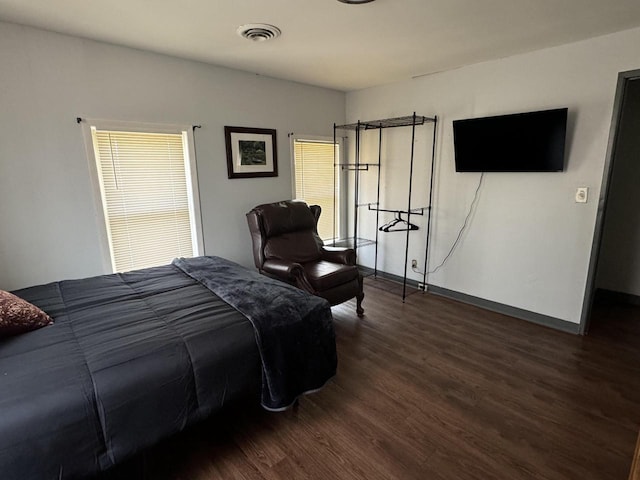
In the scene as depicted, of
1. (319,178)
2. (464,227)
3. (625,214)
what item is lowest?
(464,227)

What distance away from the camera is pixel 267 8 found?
2043 millimetres

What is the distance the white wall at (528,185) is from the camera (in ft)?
8.61

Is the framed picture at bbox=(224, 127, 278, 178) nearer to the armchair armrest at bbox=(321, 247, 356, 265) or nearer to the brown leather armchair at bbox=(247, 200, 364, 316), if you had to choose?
the brown leather armchair at bbox=(247, 200, 364, 316)

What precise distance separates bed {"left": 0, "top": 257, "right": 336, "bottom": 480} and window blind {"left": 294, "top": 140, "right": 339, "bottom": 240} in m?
2.18

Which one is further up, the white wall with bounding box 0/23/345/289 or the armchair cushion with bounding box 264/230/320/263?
the white wall with bounding box 0/23/345/289

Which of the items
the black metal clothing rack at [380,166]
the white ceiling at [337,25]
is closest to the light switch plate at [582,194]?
the white ceiling at [337,25]

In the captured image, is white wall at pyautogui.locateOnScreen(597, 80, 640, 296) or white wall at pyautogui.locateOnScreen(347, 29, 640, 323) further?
white wall at pyautogui.locateOnScreen(597, 80, 640, 296)

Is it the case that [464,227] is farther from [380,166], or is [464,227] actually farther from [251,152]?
[251,152]

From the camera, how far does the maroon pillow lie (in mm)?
1525

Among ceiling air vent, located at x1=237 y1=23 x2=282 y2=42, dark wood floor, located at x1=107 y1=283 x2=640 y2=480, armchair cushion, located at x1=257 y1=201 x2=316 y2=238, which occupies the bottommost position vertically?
dark wood floor, located at x1=107 y1=283 x2=640 y2=480

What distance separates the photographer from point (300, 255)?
136 inches

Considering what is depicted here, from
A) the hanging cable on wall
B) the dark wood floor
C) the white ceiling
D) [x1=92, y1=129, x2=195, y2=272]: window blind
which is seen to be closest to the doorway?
the dark wood floor

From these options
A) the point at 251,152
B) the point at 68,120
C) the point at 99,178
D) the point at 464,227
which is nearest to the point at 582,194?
the point at 464,227

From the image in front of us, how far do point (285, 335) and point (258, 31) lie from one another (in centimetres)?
211
